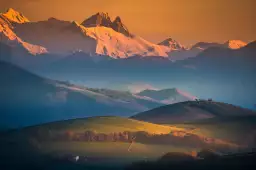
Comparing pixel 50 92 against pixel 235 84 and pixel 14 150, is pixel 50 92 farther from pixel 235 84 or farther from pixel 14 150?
pixel 235 84

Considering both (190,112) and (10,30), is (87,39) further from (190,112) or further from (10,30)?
(190,112)

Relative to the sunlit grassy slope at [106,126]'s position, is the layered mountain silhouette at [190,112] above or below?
above

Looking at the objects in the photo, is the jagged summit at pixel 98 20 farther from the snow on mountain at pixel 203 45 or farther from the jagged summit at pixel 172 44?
the snow on mountain at pixel 203 45

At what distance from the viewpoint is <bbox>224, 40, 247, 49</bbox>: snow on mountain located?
14321mm

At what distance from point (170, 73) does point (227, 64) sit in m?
1.57

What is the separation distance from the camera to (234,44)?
14.4 metres

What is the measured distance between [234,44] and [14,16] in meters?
5.87

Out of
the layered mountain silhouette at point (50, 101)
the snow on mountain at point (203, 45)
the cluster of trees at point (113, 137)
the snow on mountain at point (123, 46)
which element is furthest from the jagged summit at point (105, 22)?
the cluster of trees at point (113, 137)

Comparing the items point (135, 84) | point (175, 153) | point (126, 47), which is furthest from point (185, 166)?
point (126, 47)

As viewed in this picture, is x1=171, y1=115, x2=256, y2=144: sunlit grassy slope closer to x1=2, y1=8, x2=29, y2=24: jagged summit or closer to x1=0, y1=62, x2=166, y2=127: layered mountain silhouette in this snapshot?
x1=0, y1=62, x2=166, y2=127: layered mountain silhouette

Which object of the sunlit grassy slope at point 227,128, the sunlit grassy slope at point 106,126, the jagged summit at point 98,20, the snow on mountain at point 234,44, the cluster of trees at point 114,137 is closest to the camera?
the cluster of trees at point 114,137

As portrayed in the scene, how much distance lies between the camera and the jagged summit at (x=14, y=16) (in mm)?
13719

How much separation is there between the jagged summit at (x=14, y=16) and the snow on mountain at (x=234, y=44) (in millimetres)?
5392

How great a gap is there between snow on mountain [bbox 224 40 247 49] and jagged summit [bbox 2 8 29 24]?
539 cm
